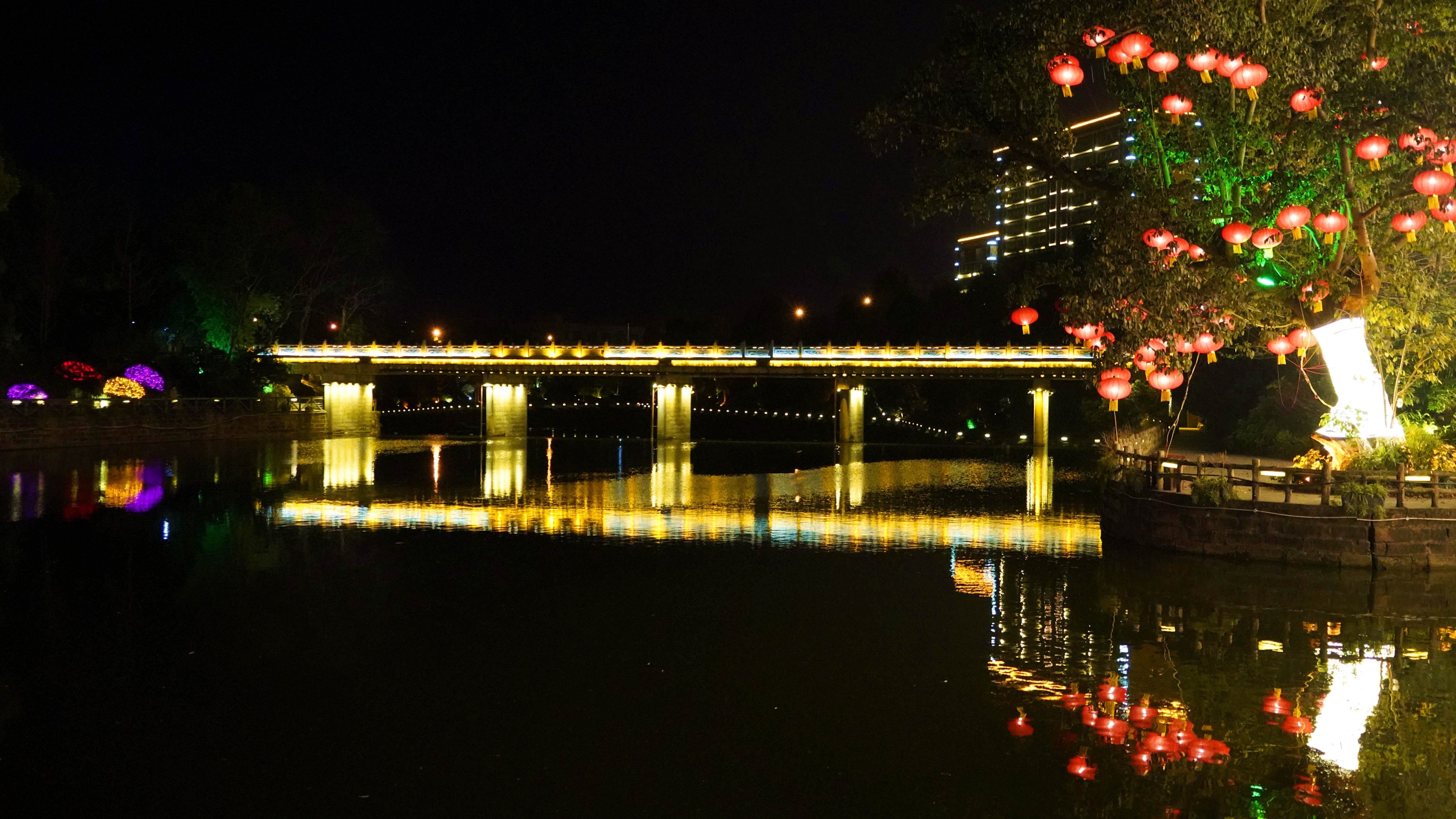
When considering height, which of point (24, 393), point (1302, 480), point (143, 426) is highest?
point (24, 393)

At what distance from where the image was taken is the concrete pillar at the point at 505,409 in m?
76.6

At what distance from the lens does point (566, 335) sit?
7052 inches

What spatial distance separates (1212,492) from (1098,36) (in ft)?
26.2

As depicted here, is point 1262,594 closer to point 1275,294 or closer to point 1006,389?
point 1275,294

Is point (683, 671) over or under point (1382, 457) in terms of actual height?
under

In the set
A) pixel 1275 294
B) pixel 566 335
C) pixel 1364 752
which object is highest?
pixel 566 335

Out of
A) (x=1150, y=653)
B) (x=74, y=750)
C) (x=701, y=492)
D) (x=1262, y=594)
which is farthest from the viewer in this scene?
(x=701, y=492)

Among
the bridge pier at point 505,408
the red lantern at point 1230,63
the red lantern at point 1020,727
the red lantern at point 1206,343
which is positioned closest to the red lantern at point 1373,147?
the red lantern at point 1230,63

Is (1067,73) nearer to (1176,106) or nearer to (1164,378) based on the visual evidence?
(1176,106)

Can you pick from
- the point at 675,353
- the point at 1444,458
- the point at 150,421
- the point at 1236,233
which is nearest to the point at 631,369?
the point at 675,353

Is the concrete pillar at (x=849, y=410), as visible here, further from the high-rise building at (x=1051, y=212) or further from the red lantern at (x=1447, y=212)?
the red lantern at (x=1447, y=212)

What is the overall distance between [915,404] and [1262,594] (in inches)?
2914

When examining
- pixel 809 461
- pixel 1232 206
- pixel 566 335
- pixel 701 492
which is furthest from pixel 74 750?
pixel 566 335

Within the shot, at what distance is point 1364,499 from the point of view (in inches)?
740
